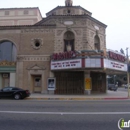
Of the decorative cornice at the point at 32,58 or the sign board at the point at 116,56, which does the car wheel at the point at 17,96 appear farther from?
the sign board at the point at 116,56

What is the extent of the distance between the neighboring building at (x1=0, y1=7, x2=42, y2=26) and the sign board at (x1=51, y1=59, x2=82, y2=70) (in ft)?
69.6

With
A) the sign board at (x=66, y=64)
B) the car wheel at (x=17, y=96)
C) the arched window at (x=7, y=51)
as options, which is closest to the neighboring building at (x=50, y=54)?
the arched window at (x=7, y=51)

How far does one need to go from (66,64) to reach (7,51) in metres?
9.33

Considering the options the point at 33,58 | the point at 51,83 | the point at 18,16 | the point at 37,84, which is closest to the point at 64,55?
the point at 51,83

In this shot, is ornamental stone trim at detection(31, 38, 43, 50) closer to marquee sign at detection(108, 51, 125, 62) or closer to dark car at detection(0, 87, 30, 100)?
dark car at detection(0, 87, 30, 100)

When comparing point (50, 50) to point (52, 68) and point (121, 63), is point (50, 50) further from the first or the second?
point (121, 63)

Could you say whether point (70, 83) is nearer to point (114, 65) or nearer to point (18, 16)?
point (114, 65)

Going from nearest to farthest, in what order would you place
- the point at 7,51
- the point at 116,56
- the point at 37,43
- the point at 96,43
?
1. the point at 116,56
2. the point at 37,43
3. the point at 7,51
4. the point at 96,43

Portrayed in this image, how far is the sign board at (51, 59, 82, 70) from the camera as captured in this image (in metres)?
20.1

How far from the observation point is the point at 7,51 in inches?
1001

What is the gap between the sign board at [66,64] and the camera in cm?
2014

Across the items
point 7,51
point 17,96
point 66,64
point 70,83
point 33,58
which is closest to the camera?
point 17,96

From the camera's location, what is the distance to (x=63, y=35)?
2388cm

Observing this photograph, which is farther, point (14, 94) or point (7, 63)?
point (7, 63)
